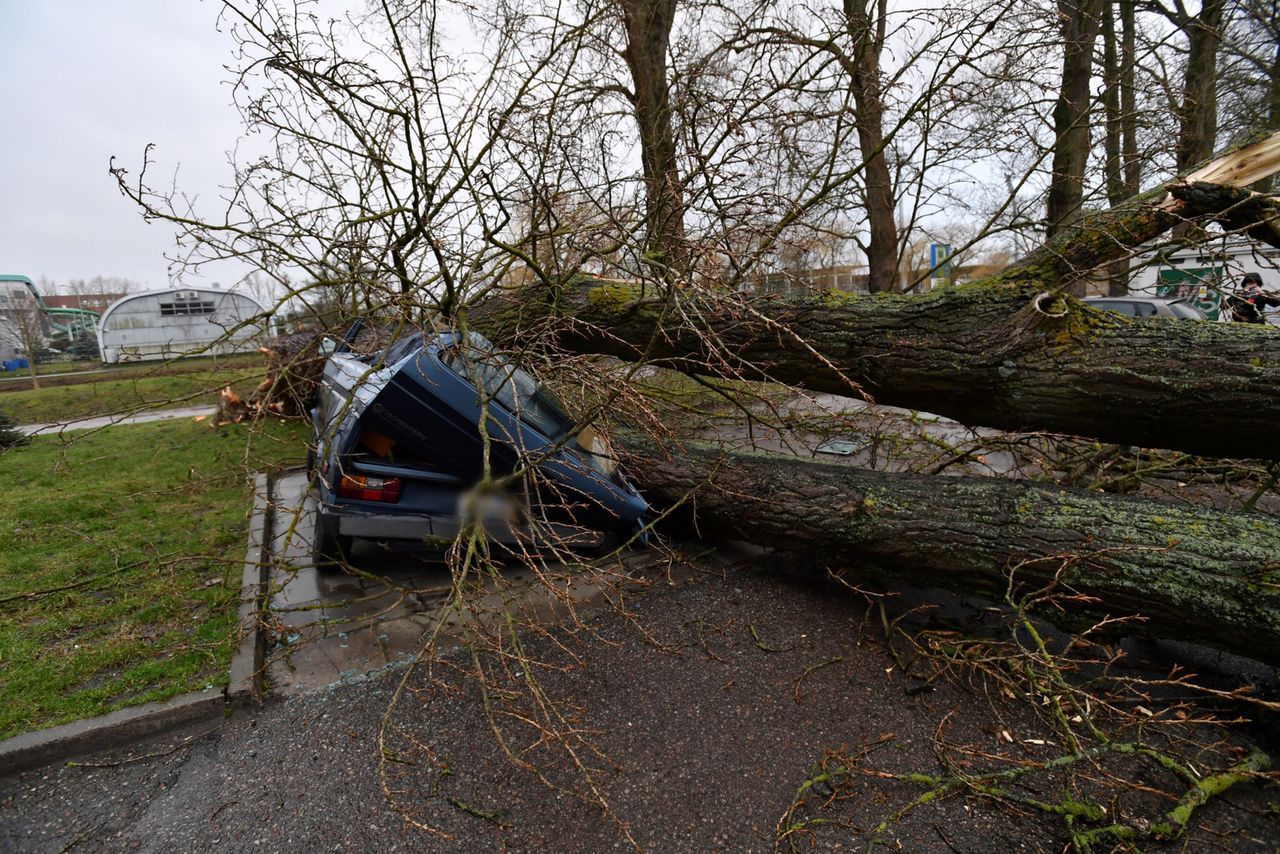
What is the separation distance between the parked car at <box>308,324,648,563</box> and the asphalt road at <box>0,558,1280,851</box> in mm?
881

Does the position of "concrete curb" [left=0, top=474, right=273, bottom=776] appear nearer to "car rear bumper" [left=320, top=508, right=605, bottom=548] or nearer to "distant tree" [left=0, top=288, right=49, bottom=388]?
"car rear bumper" [left=320, top=508, right=605, bottom=548]

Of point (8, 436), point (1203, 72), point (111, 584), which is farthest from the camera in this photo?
point (1203, 72)

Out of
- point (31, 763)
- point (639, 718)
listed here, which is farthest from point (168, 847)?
point (639, 718)

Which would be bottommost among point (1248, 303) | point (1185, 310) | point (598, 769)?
point (598, 769)

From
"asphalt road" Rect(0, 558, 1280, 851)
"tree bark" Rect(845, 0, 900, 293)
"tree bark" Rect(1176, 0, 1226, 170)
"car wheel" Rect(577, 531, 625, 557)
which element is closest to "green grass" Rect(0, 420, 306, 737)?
"asphalt road" Rect(0, 558, 1280, 851)

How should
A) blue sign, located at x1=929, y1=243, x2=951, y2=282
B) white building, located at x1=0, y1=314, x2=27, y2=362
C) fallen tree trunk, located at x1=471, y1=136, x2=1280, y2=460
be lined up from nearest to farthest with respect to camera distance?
fallen tree trunk, located at x1=471, y1=136, x2=1280, y2=460 → blue sign, located at x1=929, y1=243, x2=951, y2=282 → white building, located at x1=0, y1=314, x2=27, y2=362

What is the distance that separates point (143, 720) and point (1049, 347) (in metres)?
4.74

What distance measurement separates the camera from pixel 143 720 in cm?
275

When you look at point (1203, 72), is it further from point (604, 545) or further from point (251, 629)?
point (251, 629)

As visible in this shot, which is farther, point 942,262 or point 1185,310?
point 1185,310

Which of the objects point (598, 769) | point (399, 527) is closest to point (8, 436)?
point (399, 527)

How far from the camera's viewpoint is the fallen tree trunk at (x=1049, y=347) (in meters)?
3.14

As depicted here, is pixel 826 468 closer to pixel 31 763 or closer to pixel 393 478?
pixel 393 478

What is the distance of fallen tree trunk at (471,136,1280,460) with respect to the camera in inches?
124
